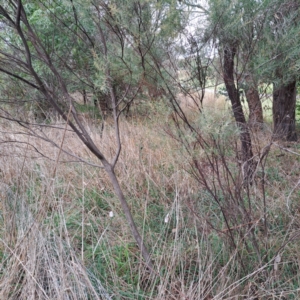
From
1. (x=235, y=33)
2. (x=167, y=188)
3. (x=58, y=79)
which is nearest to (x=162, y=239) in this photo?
(x=167, y=188)

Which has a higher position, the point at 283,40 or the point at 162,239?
the point at 283,40

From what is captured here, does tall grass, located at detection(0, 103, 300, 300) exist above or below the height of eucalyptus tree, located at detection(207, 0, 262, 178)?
below

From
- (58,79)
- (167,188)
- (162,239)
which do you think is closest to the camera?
(58,79)

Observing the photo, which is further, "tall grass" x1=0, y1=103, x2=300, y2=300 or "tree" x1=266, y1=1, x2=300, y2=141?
"tree" x1=266, y1=1, x2=300, y2=141

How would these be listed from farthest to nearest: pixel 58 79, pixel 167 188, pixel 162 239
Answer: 1. pixel 167 188
2. pixel 162 239
3. pixel 58 79

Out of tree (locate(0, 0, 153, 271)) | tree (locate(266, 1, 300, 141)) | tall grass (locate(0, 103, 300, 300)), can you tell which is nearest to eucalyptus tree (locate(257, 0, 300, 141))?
tree (locate(266, 1, 300, 141))

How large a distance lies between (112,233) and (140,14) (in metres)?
1.32

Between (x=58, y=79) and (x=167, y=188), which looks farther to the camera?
(x=167, y=188)

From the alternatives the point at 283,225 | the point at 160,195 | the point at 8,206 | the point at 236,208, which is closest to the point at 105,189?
the point at 160,195

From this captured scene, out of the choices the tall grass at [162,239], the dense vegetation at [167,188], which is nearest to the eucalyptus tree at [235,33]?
the dense vegetation at [167,188]

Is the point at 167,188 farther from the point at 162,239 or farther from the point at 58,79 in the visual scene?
the point at 58,79

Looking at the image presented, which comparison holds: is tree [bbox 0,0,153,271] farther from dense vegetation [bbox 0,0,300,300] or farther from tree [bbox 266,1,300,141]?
tree [bbox 266,1,300,141]

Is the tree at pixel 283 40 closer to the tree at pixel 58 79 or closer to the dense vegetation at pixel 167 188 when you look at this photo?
the dense vegetation at pixel 167 188

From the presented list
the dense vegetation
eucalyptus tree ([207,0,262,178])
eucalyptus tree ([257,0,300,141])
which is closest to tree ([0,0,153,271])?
the dense vegetation
